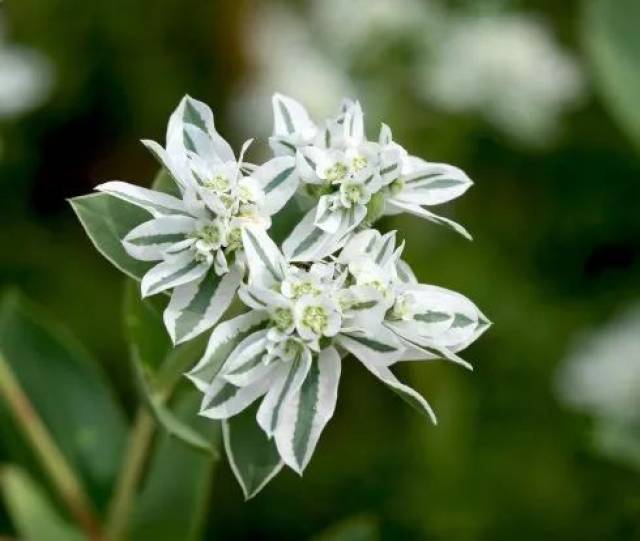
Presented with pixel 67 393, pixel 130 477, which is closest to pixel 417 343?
pixel 130 477

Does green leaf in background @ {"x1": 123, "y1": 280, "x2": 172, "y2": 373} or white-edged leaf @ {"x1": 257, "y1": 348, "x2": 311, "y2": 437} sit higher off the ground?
white-edged leaf @ {"x1": 257, "y1": 348, "x2": 311, "y2": 437}

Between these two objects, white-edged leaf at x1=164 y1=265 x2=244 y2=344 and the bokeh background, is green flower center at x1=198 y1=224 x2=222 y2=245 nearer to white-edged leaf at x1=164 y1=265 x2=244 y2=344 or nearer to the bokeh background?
white-edged leaf at x1=164 y1=265 x2=244 y2=344

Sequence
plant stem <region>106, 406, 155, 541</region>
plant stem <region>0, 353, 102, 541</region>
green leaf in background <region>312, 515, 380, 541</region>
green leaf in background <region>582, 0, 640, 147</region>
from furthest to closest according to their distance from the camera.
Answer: green leaf in background <region>582, 0, 640, 147</region> → green leaf in background <region>312, 515, 380, 541</region> → plant stem <region>0, 353, 102, 541</region> → plant stem <region>106, 406, 155, 541</region>

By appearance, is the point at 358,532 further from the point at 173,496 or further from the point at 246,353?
the point at 246,353

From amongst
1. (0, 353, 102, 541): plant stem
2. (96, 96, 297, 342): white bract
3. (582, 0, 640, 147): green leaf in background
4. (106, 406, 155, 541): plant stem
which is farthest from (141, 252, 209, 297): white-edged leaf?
(582, 0, 640, 147): green leaf in background

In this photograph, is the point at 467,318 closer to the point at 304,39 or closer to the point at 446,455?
the point at 446,455

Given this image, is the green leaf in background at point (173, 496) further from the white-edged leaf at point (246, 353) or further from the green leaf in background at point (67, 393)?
the white-edged leaf at point (246, 353)
